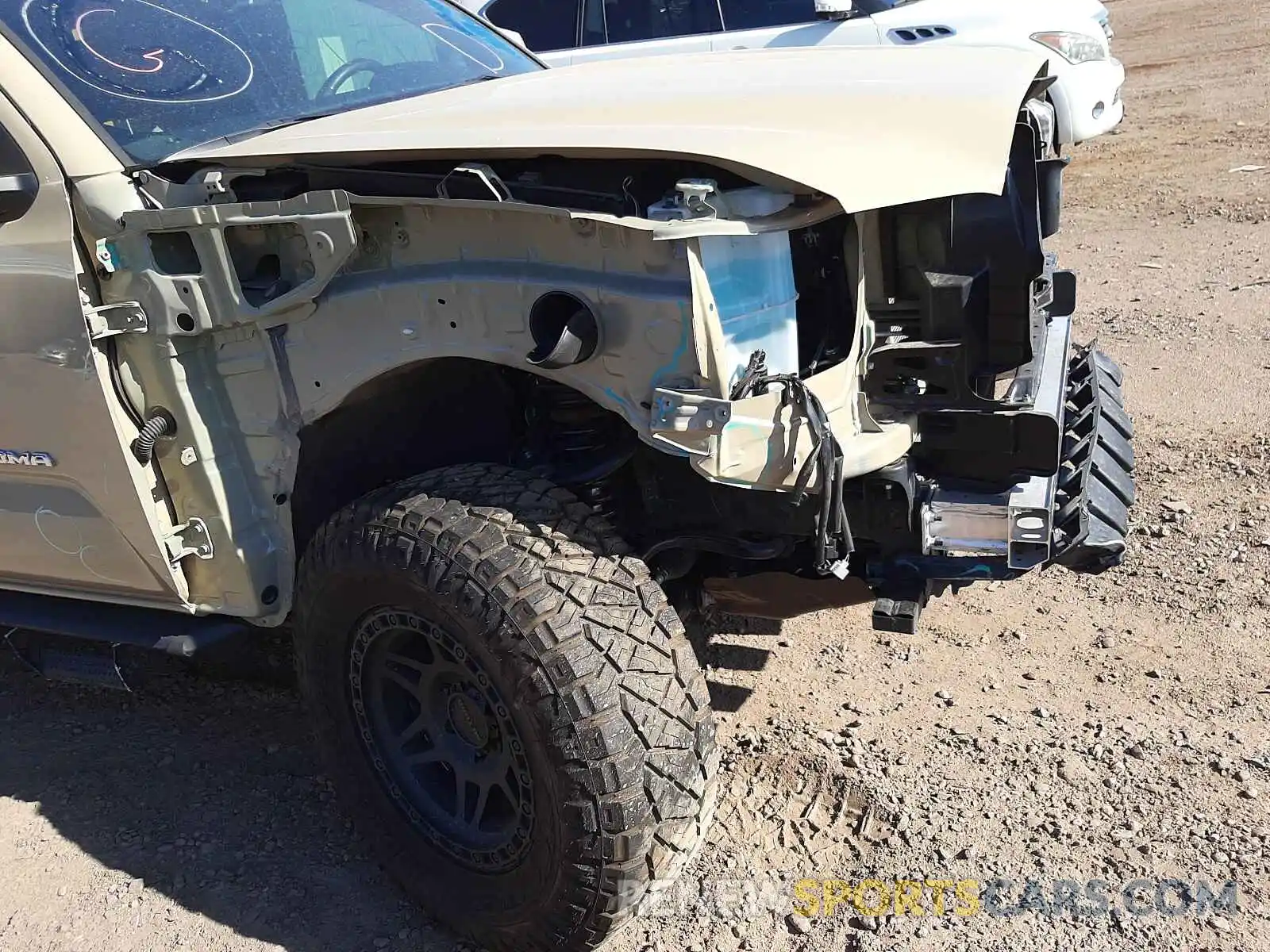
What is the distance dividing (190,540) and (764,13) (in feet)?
20.3

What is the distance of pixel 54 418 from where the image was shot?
2.85 metres

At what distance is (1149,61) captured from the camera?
16234 mm

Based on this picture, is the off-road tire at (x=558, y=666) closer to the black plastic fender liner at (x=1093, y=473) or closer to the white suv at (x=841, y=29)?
the black plastic fender liner at (x=1093, y=473)

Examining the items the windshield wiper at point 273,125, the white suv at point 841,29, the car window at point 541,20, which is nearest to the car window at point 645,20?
the white suv at point 841,29

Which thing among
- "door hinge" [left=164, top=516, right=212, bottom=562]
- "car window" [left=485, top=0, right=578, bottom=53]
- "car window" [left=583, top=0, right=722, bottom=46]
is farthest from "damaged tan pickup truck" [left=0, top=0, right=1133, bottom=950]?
"car window" [left=485, top=0, right=578, bottom=53]

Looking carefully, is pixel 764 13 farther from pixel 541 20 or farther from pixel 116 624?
pixel 116 624

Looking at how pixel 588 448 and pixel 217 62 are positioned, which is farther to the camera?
pixel 217 62

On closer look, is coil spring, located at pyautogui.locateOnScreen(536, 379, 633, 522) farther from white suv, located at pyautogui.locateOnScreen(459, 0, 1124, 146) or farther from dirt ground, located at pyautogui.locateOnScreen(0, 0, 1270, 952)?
white suv, located at pyautogui.locateOnScreen(459, 0, 1124, 146)

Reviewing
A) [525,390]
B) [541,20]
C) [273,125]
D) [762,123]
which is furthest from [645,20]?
[762,123]

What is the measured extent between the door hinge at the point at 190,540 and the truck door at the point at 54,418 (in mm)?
45

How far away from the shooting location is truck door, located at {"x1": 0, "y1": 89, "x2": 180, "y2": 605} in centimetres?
269

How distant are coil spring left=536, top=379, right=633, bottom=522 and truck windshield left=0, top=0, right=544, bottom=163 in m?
1.13

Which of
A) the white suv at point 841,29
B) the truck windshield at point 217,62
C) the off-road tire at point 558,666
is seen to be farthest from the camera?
the white suv at point 841,29

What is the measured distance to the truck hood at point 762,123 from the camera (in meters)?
2.18
